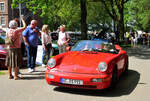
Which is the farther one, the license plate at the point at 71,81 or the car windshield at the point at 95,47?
the car windshield at the point at 95,47

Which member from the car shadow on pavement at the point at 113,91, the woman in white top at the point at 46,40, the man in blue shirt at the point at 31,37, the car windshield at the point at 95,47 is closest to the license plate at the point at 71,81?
the car shadow on pavement at the point at 113,91

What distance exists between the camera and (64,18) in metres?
43.4

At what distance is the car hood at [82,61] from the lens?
5.94m

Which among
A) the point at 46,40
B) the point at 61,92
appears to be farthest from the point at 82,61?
the point at 46,40

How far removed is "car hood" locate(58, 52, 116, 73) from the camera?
5941 millimetres

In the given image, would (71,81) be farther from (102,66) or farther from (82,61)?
(102,66)

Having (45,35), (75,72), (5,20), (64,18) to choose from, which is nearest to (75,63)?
(75,72)

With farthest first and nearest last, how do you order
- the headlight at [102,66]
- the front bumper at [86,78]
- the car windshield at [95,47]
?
the car windshield at [95,47] → the headlight at [102,66] → the front bumper at [86,78]

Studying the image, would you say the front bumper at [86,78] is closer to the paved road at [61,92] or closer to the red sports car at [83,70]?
the red sports car at [83,70]

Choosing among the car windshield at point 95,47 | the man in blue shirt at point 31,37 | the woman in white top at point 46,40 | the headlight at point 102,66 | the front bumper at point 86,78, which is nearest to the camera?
the front bumper at point 86,78

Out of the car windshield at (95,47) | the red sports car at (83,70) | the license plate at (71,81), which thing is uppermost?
the car windshield at (95,47)

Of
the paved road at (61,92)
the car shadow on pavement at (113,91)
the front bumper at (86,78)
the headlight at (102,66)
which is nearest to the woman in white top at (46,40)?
the paved road at (61,92)

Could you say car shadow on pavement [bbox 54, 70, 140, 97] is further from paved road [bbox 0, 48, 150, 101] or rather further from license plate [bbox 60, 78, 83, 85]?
license plate [bbox 60, 78, 83, 85]

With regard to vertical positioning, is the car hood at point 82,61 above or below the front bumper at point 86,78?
above
